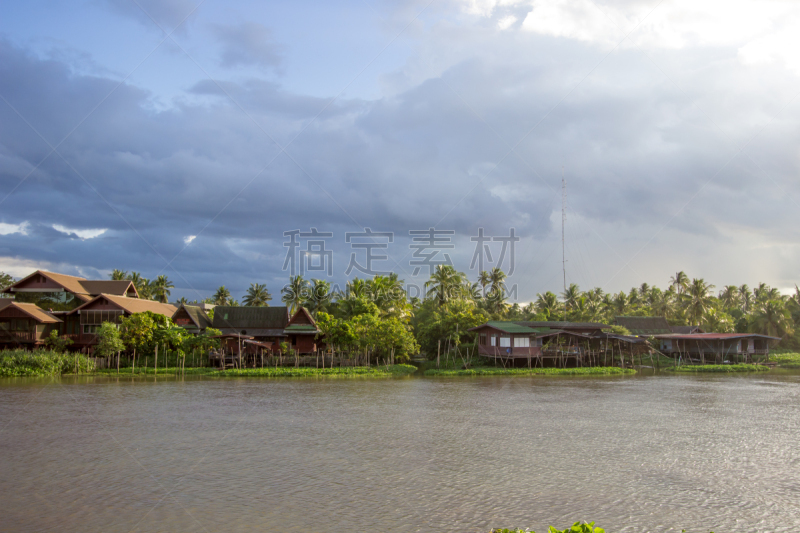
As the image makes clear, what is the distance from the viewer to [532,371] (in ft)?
149

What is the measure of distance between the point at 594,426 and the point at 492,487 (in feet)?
29.6

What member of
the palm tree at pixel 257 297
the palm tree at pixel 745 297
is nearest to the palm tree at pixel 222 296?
the palm tree at pixel 257 297

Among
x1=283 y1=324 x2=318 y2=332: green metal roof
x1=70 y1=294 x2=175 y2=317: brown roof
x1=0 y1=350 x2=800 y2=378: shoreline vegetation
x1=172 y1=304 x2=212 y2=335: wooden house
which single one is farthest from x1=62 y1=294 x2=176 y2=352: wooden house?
x1=283 y1=324 x2=318 y2=332: green metal roof

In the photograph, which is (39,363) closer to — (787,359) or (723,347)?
(723,347)

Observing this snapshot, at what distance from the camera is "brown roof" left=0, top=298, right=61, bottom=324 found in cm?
4262

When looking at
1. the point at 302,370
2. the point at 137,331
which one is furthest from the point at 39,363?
the point at 302,370

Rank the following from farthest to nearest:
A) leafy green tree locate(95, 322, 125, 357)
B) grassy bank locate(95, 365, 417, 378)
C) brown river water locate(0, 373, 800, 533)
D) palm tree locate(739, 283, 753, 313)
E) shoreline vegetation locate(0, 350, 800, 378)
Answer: palm tree locate(739, 283, 753, 313), leafy green tree locate(95, 322, 125, 357), grassy bank locate(95, 365, 417, 378), shoreline vegetation locate(0, 350, 800, 378), brown river water locate(0, 373, 800, 533)

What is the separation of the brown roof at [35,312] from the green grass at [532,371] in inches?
1209

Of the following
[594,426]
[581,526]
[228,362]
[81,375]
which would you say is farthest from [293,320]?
[581,526]

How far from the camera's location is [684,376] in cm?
4419

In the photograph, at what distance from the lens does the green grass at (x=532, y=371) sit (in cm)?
4381

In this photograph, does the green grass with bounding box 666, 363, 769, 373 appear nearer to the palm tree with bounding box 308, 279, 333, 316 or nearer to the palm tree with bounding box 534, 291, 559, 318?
the palm tree with bounding box 534, 291, 559, 318

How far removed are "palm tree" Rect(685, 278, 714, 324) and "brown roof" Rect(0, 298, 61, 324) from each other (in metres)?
70.3

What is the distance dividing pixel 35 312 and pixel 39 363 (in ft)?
23.8
